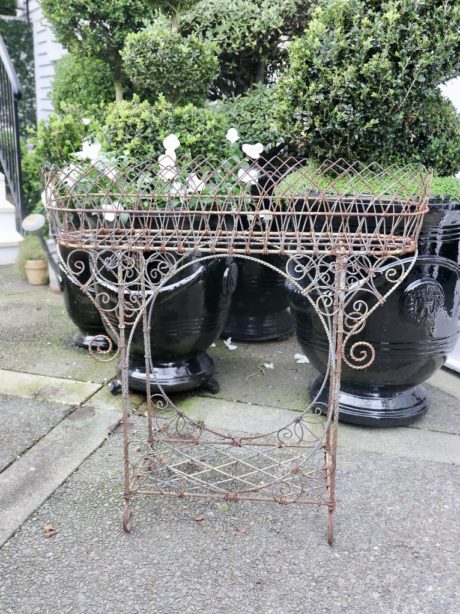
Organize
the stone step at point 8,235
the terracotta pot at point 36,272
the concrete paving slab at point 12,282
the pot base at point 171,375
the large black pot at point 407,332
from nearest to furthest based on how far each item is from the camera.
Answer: the large black pot at point 407,332, the pot base at point 171,375, the concrete paving slab at point 12,282, the terracotta pot at point 36,272, the stone step at point 8,235

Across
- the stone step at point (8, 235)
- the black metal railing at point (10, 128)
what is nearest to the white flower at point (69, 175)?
the black metal railing at point (10, 128)

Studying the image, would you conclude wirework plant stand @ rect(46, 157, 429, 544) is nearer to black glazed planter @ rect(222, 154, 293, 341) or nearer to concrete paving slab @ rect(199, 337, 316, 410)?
concrete paving slab @ rect(199, 337, 316, 410)

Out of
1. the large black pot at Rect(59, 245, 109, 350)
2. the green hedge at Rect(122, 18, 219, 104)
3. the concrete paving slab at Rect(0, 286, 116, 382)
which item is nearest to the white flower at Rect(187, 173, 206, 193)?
the large black pot at Rect(59, 245, 109, 350)

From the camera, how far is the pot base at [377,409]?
292cm

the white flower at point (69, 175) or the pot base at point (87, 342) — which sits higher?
the white flower at point (69, 175)

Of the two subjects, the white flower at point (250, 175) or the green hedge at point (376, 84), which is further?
the green hedge at point (376, 84)

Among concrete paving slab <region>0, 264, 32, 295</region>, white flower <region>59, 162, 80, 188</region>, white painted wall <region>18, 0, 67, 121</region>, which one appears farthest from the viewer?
→ white painted wall <region>18, 0, 67, 121</region>

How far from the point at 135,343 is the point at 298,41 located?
1.69 m

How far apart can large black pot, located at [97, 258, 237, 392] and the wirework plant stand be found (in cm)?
11

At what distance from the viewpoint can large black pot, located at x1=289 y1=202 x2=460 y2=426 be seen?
8.70 ft

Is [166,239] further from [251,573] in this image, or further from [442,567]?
[442,567]

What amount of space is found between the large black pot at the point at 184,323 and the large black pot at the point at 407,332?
0.40 metres

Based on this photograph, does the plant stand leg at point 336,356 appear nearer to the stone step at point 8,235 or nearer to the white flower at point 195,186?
the white flower at point 195,186

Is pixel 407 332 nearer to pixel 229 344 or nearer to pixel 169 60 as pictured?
pixel 229 344
